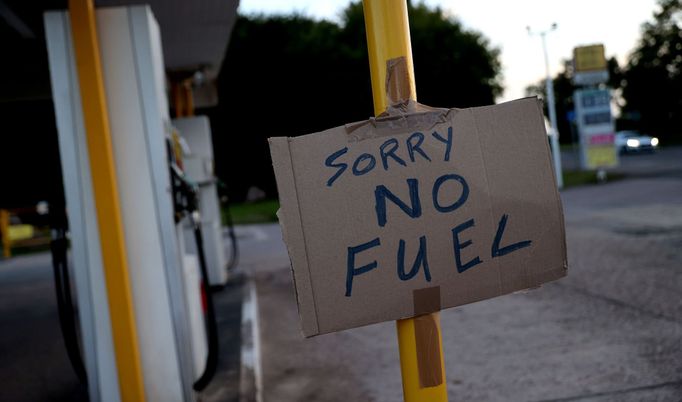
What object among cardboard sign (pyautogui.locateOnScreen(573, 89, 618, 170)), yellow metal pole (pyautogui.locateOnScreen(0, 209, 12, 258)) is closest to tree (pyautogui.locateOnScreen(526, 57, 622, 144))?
cardboard sign (pyautogui.locateOnScreen(573, 89, 618, 170))

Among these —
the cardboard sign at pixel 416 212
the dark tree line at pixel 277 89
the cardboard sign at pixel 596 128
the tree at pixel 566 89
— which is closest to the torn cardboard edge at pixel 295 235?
the cardboard sign at pixel 416 212

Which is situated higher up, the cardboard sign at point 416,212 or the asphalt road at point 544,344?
the cardboard sign at point 416,212

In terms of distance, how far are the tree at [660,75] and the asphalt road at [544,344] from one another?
58.1 m

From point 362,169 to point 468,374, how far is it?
356cm

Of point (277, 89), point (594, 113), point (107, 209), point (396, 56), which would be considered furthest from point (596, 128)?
point (396, 56)

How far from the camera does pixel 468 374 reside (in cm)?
505

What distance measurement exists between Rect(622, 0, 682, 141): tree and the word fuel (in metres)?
64.4

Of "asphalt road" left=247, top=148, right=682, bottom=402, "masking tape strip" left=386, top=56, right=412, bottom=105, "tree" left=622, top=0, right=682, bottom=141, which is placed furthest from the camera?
"tree" left=622, top=0, right=682, bottom=141

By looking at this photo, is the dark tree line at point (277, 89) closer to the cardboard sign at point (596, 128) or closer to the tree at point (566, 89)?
the cardboard sign at point (596, 128)

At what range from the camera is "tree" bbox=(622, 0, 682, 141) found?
205 ft

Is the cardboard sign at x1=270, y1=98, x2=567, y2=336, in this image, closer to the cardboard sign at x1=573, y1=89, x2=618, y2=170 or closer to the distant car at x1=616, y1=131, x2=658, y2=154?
the cardboard sign at x1=573, y1=89, x2=618, y2=170

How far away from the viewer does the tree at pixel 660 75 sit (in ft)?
205

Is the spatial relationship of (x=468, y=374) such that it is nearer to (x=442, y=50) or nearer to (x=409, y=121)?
(x=409, y=121)

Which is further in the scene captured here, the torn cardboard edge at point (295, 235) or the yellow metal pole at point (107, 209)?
the yellow metal pole at point (107, 209)
